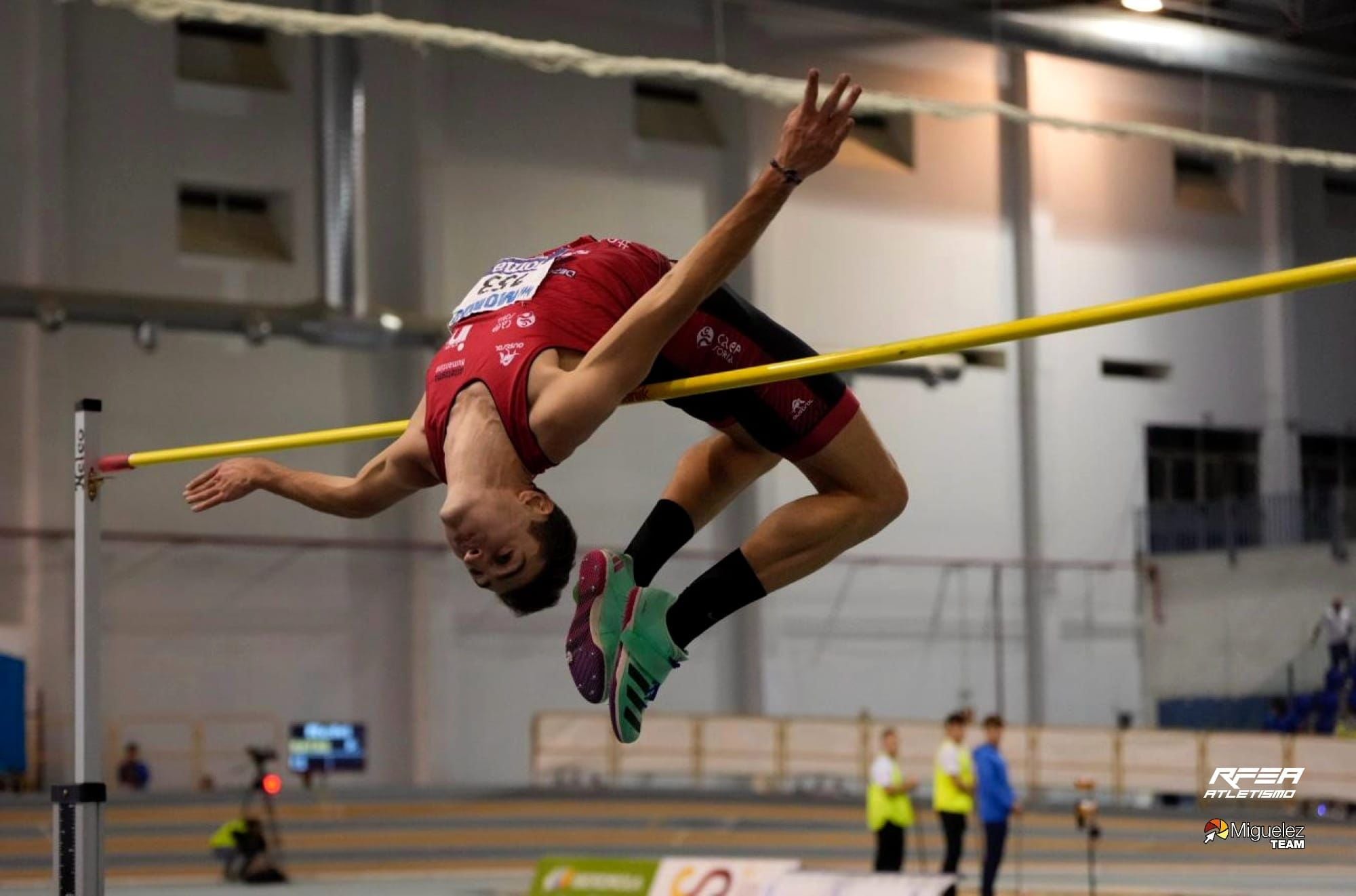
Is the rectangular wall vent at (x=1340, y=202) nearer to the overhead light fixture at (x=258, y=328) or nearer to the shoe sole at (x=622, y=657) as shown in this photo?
the shoe sole at (x=622, y=657)

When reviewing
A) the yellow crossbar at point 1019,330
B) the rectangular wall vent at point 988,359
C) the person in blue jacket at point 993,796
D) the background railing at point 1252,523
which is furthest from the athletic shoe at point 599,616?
the rectangular wall vent at point 988,359

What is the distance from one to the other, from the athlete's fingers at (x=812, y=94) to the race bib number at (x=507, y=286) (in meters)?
0.72

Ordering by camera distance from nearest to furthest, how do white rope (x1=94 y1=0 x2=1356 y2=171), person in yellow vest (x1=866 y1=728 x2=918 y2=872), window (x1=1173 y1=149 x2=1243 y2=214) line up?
white rope (x1=94 y1=0 x2=1356 y2=171), person in yellow vest (x1=866 y1=728 x2=918 y2=872), window (x1=1173 y1=149 x2=1243 y2=214)

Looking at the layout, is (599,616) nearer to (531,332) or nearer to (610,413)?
(610,413)

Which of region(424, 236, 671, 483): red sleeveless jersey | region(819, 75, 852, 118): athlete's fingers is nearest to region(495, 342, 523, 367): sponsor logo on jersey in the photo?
region(424, 236, 671, 483): red sleeveless jersey

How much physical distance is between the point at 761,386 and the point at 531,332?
48cm

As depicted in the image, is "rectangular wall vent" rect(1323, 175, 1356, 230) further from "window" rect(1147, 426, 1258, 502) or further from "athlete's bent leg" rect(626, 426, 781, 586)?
"window" rect(1147, 426, 1258, 502)

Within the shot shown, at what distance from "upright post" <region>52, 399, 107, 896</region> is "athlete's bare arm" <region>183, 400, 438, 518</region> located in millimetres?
474

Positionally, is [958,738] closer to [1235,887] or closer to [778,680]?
[1235,887]

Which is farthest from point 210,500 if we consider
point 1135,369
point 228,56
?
point 1135,369

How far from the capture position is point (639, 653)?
370cm

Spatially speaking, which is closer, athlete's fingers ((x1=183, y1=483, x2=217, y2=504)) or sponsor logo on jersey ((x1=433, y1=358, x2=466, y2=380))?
sponsor logo on jersey ((x1=433, y1=358, x2=466, y2=380))

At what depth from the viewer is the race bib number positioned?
146 inches

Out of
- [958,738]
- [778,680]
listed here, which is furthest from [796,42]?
[958,738]
